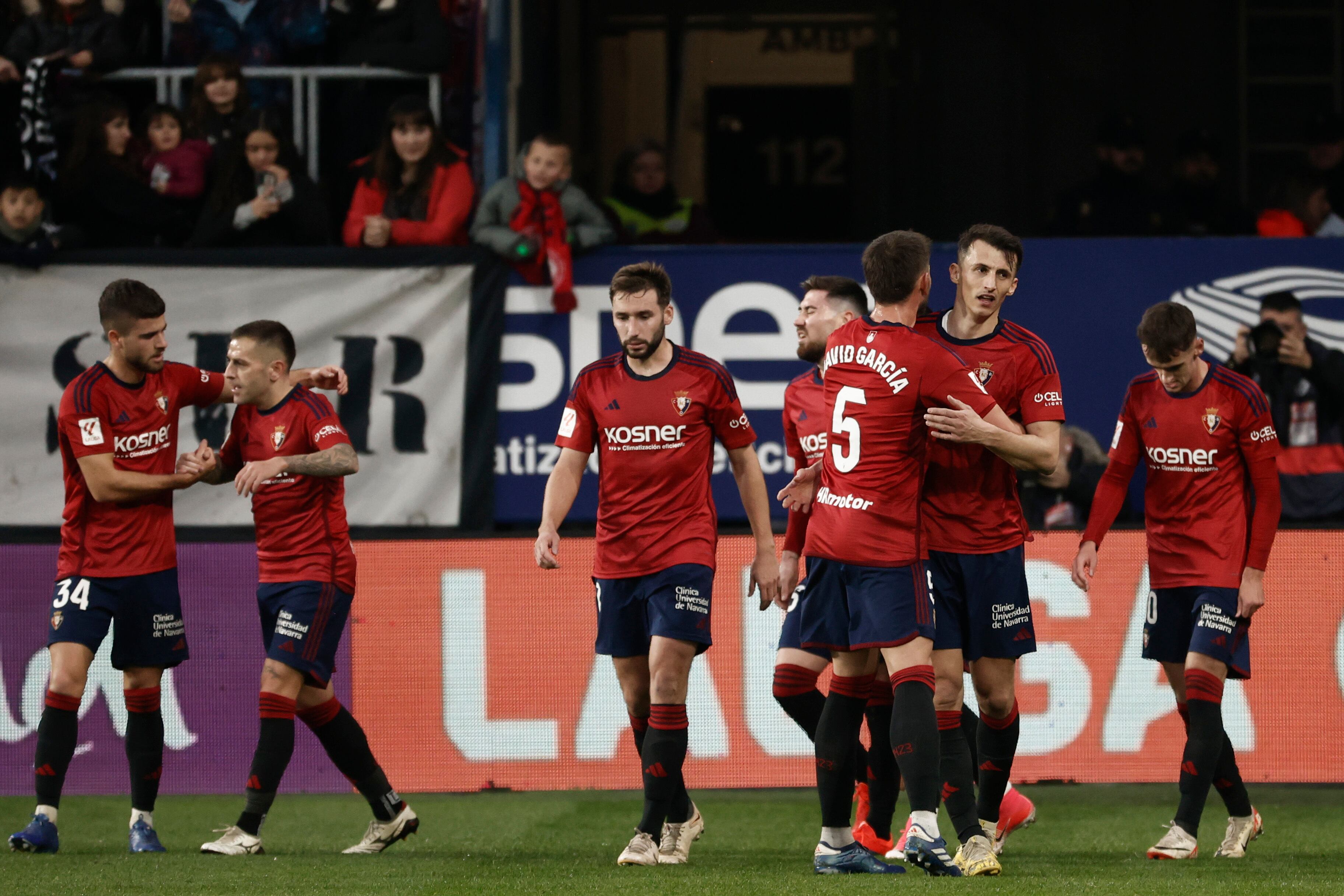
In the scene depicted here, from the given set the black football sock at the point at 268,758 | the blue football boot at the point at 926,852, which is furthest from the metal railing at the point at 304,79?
the blue football boot at the point at 926,852

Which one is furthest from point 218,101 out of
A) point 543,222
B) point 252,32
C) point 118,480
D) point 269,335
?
point 118,480

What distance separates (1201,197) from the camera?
11297mm

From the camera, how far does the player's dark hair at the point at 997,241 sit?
648 cm

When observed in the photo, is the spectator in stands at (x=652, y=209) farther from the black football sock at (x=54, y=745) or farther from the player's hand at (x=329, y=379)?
the black football sock at (x=54, y=745)

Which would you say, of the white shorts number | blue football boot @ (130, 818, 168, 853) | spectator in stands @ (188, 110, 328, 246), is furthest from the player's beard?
spectator in stands @ (188, 110, 328, 246)

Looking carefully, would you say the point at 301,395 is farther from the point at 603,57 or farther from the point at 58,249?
the point at 603,57

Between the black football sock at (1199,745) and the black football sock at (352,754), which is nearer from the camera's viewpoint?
the black football sock at (1199,745)

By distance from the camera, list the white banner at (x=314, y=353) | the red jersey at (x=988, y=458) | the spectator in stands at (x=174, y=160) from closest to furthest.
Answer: the red jersey at (x=988, y=458) → the white banner at (x=314, y=353) → the spectator in stands at (x=174, y=160)

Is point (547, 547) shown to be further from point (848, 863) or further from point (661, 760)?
point (848, 863)

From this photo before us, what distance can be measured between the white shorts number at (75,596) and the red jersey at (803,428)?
109 inches

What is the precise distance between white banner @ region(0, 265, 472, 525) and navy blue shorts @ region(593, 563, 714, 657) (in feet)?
10.7

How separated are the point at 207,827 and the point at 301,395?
2.32m

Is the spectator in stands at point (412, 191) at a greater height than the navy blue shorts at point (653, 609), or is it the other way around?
the spectator in stands at point (412, 191)

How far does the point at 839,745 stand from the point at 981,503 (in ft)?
3.37
